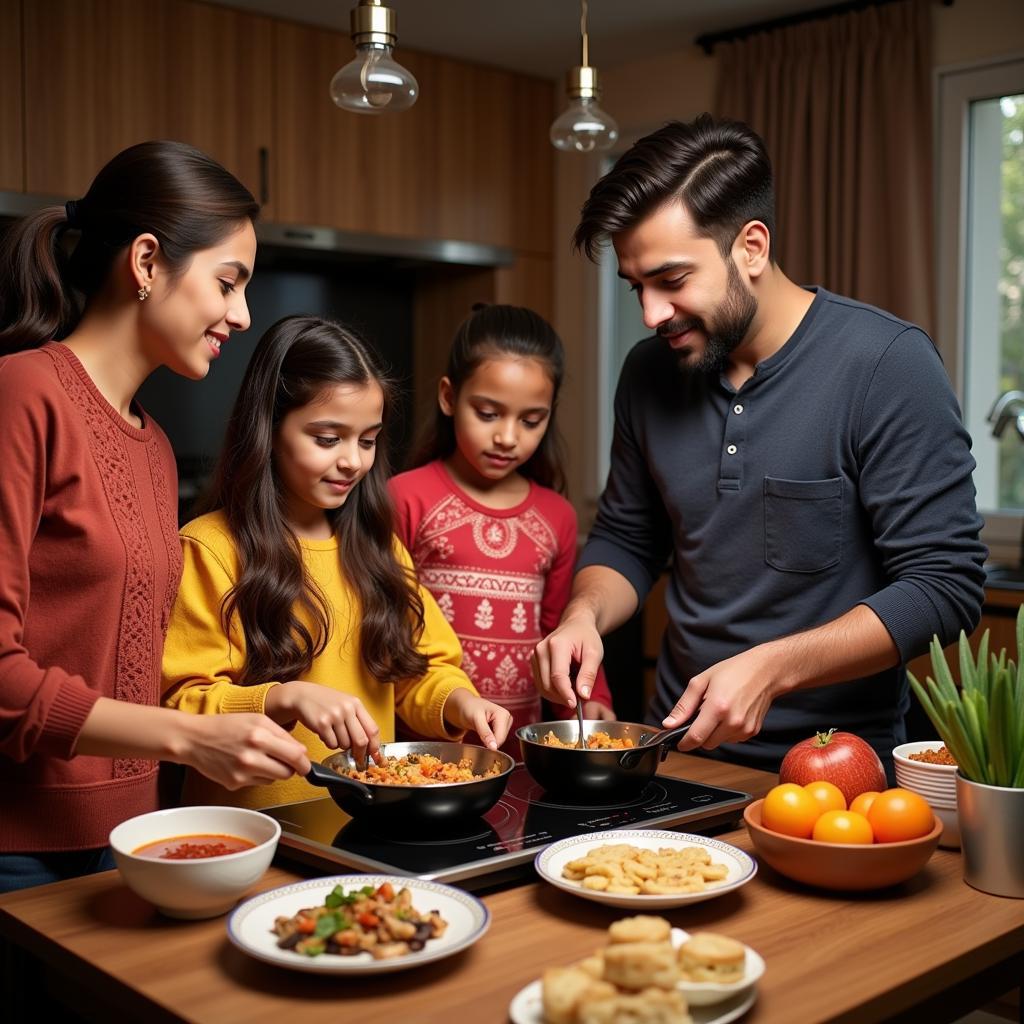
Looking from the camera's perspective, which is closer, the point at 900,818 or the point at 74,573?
the point at 900,818

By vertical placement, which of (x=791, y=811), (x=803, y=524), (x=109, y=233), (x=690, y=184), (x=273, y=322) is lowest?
(x=791, y=811)

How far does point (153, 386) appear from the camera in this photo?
4.27 meters

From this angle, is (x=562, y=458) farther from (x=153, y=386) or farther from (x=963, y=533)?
(x=153, y=386)

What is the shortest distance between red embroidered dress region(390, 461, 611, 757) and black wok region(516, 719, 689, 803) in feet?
2.61

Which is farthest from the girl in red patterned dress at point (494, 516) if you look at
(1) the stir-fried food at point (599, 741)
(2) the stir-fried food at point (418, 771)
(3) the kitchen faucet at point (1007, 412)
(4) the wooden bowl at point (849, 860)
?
(3) the kitchen faucet at point (1007, 412)

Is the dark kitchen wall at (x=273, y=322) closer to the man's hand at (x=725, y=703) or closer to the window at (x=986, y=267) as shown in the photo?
the window at (x=986, y=267)

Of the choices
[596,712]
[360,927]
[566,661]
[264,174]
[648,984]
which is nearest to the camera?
[648,984]

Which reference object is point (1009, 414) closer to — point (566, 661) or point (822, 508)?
point (822, 508)

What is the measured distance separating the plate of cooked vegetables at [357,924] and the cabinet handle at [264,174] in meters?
3.42

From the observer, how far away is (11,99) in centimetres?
365

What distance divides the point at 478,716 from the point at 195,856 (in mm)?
609

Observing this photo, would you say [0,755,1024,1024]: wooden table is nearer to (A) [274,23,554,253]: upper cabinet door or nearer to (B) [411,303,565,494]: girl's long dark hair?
(B) [411,303,565,494]: girl's long dark hair

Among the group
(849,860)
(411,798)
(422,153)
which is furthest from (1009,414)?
(411,798)

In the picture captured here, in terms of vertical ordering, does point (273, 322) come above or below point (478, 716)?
above
